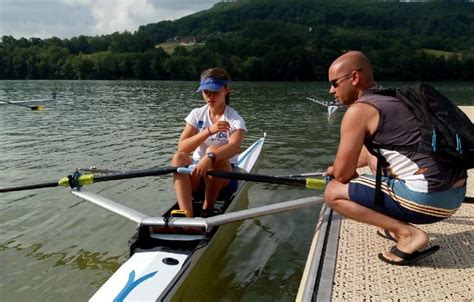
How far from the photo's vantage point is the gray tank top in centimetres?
420

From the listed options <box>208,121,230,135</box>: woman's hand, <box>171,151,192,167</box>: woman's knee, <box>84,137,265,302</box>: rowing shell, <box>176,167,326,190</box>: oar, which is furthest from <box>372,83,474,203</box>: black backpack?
<box>171,151,192,167</box>: woman's knee

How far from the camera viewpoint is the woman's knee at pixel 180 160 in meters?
6.45

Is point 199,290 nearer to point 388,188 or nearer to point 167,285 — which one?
Answer: point 167,285

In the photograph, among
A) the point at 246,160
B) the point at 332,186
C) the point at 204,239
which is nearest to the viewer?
the point at 332,186

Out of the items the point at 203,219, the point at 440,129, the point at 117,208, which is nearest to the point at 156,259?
the point at 203,219

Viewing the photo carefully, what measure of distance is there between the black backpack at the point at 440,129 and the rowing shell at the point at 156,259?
2.51 meters

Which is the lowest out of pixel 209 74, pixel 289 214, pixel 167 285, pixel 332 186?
pixel 289 214

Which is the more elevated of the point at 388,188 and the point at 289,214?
the point at 388,188

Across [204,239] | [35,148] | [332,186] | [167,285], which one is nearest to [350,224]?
[332,186]

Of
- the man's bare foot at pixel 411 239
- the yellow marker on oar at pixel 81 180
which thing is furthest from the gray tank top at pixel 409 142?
the yellow marker on oar at pixel 81 180

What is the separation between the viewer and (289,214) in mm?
8844

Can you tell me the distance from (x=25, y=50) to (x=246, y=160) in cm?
12592

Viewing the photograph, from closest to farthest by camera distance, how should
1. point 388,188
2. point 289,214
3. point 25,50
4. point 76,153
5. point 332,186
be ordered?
1. point 388,188
2. point 332,186
3. point 289,214
4. point 76,153
5. point 25,50

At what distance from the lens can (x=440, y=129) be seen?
411 cm
